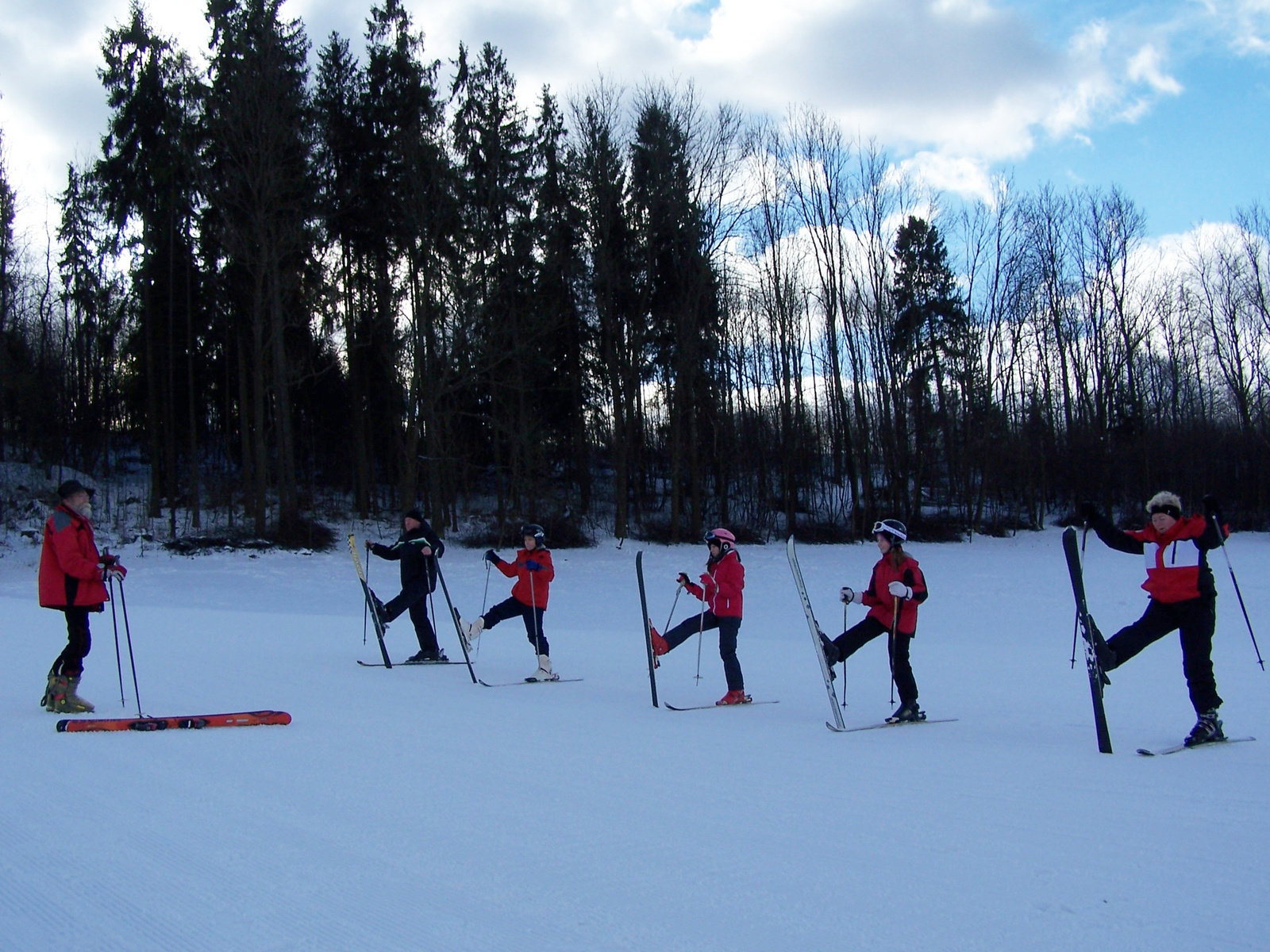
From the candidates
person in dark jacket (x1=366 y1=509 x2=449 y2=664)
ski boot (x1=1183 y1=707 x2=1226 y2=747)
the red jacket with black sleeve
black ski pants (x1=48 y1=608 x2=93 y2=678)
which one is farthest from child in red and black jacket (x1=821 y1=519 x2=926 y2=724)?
black ski pants (x1=48 y1=608 x2=93 y2=678)

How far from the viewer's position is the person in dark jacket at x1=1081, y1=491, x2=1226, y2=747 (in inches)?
229

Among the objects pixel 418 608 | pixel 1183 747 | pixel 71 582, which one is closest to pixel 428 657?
pixel 418 608

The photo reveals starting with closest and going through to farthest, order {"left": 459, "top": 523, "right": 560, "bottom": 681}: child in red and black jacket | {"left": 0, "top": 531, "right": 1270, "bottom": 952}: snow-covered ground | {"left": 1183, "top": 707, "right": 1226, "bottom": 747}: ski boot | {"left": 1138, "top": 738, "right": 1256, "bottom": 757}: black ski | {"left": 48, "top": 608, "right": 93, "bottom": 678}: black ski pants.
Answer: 1. {"left": 0, "top": 531, "right": 1270, "bottom": 952}: snow-covered ground
2. {"left": 1138, "top": 738, "right": 1256, "bottom": 757}: black ski
3. {"left": 1183, "top": 707, "right": 1226, "bottom": 747}: ski boot
4. {"left": 48, "top": 608, "right": 93, "bottom": 678}: black ski pants
5. {"left": 459, "top": 523, "right": 560, "bottom": 681}: child in red and black jacket

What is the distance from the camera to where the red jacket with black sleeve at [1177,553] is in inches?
229

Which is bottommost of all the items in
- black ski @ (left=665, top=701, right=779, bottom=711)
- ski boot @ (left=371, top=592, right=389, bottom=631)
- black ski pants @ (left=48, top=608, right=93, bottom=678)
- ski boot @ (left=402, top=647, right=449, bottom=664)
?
black ski @ (left=665, top=701, right=779, bottom=711)

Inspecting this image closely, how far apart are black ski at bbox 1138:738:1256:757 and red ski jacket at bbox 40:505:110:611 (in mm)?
7201

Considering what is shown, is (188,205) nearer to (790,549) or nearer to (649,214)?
(649,214)

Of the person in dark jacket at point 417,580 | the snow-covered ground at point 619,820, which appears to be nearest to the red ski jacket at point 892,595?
the snow-covered ground at point 619,820

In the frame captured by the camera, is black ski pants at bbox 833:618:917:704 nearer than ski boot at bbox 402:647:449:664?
Yes

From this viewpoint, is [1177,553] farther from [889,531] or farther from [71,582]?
[71,582]

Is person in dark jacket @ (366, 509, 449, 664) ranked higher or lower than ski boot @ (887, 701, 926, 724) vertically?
higher

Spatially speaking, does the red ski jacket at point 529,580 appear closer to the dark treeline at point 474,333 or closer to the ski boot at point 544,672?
the ski boot at point 544,672

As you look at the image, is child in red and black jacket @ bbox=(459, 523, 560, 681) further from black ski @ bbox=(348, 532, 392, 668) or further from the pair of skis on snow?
black ski @ bbox=(348, 532, 392, 668)

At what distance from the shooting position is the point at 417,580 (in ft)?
34.4
